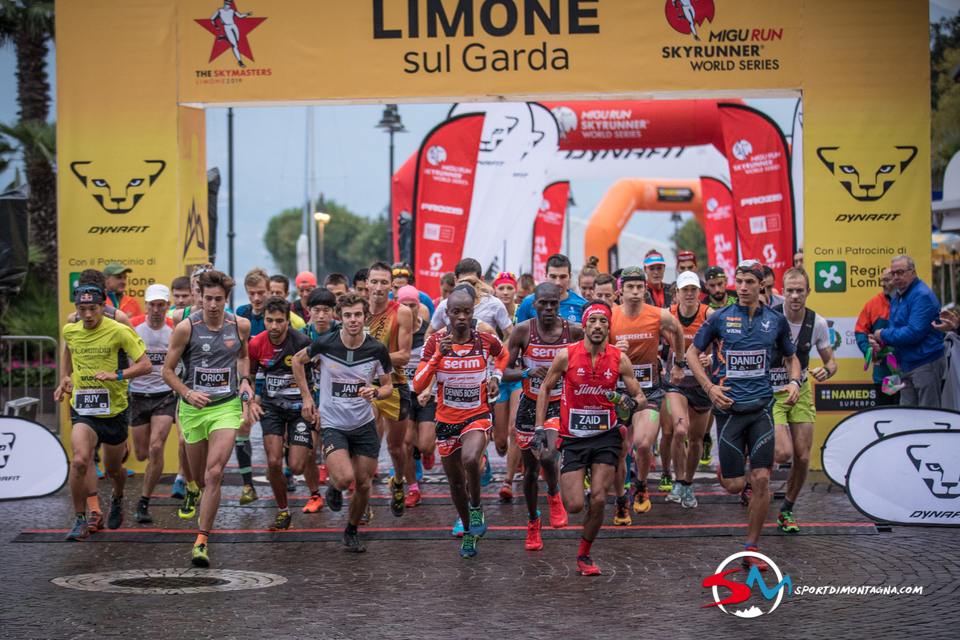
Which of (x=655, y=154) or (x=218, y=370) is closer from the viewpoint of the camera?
(x=218, y=370)

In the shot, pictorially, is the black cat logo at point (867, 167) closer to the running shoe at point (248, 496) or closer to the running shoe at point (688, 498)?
the running shoe at point (688, 498)

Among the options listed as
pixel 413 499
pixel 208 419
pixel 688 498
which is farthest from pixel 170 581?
pixel 688 498

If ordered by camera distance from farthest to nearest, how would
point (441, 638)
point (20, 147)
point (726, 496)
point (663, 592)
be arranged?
point (20, 147)
point (726, 496)
point (663, 592)
point (441, 638)

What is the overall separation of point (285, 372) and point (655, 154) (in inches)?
620

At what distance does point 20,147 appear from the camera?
19781mm

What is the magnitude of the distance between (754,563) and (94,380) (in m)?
5.54

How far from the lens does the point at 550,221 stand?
2536 cm

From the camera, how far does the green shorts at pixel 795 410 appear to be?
7833 millimetres

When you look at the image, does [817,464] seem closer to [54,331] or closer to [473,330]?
[473,330]

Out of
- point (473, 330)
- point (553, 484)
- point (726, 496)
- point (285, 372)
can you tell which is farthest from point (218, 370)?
point (726, 496)

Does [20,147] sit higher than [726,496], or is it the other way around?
[20,147]

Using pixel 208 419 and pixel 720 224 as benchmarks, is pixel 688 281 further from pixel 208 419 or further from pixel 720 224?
pixel 720 224

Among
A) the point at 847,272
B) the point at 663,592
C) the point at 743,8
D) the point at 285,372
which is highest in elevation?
the point at 743,8

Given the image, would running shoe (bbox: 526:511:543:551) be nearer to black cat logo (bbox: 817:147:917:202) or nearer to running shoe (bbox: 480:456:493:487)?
running shoe (bbox: 480:456:493:487)
